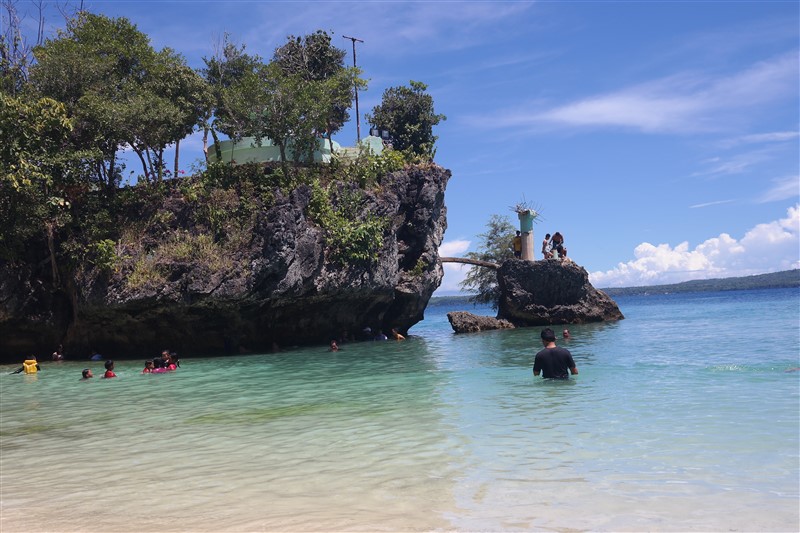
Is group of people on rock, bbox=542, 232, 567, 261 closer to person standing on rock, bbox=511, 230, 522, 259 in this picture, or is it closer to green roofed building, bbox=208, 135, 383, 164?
person standing on rock, bbox=511, 230, 522, 259

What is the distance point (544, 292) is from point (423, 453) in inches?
1096

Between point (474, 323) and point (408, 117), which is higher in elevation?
point (408, 117)

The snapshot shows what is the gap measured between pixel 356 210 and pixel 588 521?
22245 mm

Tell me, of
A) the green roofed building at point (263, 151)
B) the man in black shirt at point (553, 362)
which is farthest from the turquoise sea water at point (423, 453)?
the green roofed building at point (263, 151)

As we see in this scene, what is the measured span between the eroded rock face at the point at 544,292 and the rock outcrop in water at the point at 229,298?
25.3 ft

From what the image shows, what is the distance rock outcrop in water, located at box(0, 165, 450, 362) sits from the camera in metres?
23.0

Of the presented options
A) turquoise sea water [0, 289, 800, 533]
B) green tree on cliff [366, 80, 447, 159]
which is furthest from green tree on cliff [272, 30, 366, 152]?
turquoise sea water [0, 289, 800, 533]

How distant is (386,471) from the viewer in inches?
262

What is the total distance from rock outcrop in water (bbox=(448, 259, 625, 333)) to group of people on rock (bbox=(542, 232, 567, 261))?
618mm

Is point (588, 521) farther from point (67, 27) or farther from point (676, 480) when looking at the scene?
point (67, 27)

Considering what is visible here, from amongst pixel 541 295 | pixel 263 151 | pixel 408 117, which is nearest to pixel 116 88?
pixel 263 151

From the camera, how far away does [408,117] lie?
1523 inches

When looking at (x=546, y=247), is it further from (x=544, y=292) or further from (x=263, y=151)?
(x=263, y=151)

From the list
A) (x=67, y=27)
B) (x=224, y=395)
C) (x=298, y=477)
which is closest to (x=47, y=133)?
(x=67, y=27)
